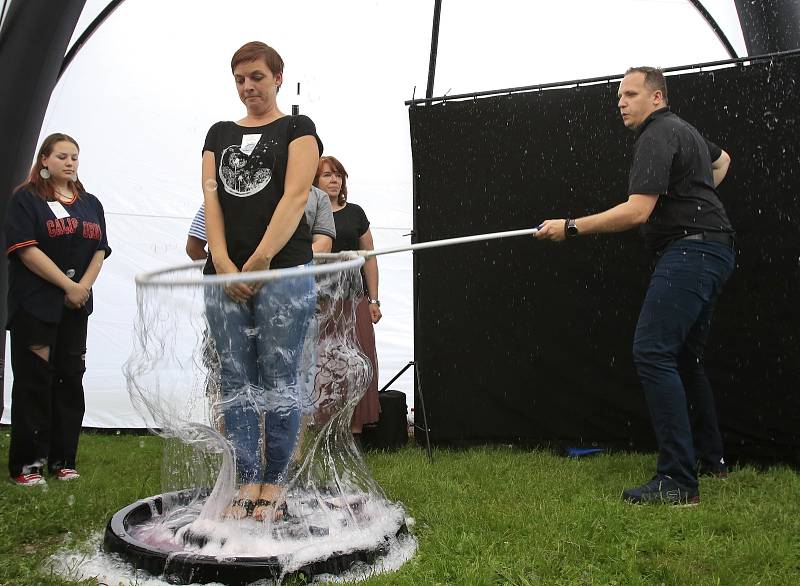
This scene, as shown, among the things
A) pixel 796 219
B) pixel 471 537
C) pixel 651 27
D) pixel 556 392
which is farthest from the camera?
pixel 651 27

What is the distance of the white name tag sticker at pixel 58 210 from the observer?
392 centimetres

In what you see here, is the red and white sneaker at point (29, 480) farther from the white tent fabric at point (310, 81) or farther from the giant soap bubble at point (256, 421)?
the white tent fabric at point (310, 81)

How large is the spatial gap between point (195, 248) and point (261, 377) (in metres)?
1.43

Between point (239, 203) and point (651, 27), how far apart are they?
402 centimetres

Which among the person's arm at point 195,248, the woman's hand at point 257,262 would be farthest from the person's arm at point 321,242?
the woman's hand at point 257,262

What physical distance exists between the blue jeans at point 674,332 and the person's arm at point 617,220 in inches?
10.7

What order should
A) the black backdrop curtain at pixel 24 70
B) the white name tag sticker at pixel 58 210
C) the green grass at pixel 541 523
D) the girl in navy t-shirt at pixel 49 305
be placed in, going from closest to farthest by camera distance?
the green grass at pixel 541 523 → the girl in navy t-shirt at pixel 49 305 → the white name tag sticker at pixel 58 210 → the black backdrop curtain at pixel 24 70

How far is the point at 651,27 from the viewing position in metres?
5.62

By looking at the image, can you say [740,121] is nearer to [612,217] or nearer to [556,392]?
[612,217]

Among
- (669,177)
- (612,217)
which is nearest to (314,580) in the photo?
(612,217)

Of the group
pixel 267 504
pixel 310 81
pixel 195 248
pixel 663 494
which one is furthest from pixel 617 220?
pixel 310 81

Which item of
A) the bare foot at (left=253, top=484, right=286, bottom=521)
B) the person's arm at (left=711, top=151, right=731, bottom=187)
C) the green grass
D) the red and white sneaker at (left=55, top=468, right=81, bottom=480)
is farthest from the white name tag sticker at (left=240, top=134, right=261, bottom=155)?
the person's arm at (left=711, top=151, right=731, bottom=187)

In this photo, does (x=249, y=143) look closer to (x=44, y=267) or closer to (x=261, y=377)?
(x=261, y=377)

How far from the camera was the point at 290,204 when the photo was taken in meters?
2.62
